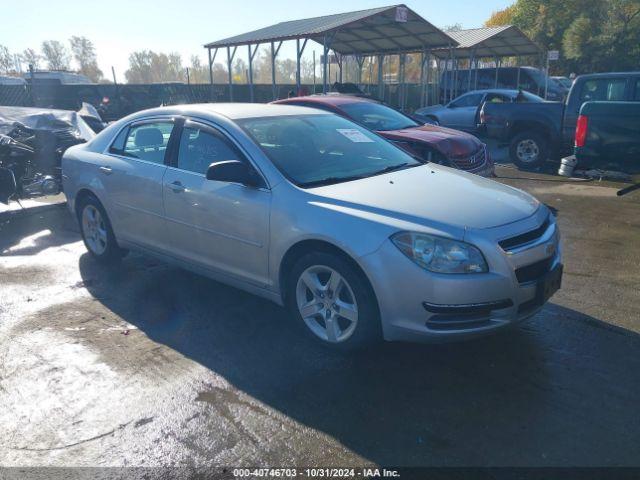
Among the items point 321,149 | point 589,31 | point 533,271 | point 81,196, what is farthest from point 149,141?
point 589,31

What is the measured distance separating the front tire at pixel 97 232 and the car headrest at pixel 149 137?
33.6 inches

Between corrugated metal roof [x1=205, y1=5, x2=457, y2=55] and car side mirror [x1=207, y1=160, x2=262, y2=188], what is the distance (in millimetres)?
13515

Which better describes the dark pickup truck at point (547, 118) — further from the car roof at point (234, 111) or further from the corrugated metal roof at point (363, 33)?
the car roof at point (234, 111)

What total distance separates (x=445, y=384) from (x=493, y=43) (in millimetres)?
22298

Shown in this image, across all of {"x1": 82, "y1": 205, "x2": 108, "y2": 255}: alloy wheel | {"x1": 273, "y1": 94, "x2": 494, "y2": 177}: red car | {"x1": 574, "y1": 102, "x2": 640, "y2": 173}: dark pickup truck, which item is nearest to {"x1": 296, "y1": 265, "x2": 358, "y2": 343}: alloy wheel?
{"x1": 82, "y1": 205, "x2": 108, "y2": 255}: alloy wheel

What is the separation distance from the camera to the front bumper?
3084 mm

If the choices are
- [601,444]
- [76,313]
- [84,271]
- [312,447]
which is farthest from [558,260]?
[84,271]

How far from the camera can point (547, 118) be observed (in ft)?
35.0

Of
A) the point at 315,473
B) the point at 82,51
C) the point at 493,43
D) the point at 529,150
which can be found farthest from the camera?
the point at 82,51

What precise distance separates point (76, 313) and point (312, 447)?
2681 millimetres

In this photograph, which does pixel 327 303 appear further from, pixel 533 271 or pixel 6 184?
pixel 6 184

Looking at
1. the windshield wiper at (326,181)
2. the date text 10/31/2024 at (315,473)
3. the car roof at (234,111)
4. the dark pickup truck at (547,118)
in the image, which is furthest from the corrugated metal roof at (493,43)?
the date text 10/31/2024 at (315,473)

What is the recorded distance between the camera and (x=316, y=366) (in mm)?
3496

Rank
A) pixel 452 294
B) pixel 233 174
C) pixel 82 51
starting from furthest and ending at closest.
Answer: pixel 82 51 → pixel 233 174 → pixel 452 294
